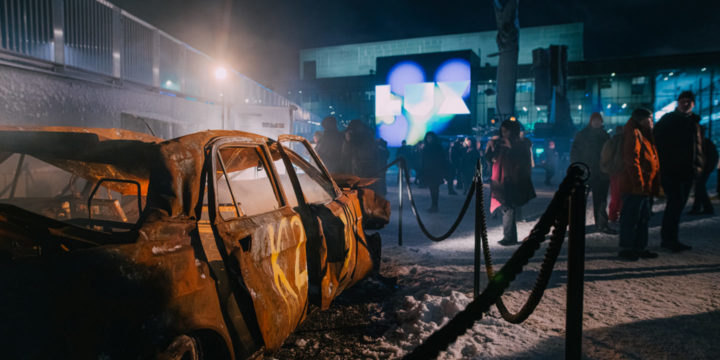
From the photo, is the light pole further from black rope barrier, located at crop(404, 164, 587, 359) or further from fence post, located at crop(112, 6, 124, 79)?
black rope barrier, located at crop(404, 164, 587, 359)

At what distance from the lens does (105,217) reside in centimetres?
336

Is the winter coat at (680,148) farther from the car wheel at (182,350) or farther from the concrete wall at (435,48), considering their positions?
the concrete wall at (435,48)

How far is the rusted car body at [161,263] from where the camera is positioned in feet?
4.39

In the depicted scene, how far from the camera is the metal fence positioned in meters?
5.88

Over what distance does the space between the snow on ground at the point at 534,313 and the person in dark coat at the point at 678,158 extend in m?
0.48

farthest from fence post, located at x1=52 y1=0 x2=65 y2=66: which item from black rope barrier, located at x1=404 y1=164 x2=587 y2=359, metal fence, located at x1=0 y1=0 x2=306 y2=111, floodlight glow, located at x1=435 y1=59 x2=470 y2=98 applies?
floodlight glow, located at x1=435 y1=59 x2=470 y2=98

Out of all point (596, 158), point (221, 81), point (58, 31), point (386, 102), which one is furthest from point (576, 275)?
point (386, 102)

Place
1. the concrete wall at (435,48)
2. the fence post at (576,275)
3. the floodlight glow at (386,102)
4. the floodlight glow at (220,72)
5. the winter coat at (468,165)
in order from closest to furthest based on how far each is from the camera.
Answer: the fence post at (576,275) → the floodlight glow at (220,72) → the winter coat at (468,165) → the floodlight glow at (386,102) → the concrete wall at (435,48)

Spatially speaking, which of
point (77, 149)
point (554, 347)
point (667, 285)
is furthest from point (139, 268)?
point (667, 285)

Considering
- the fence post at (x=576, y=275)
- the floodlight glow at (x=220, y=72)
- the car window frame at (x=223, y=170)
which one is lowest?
the fence post at (x=576, y=275)

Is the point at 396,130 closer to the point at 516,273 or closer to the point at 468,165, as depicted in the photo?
the point at 468,165

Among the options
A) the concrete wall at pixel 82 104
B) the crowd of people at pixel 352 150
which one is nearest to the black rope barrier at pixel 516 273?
the crowd of people at pixel 352 150

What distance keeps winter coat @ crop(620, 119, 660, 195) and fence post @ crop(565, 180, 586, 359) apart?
3.66m

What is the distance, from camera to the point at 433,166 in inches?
372
